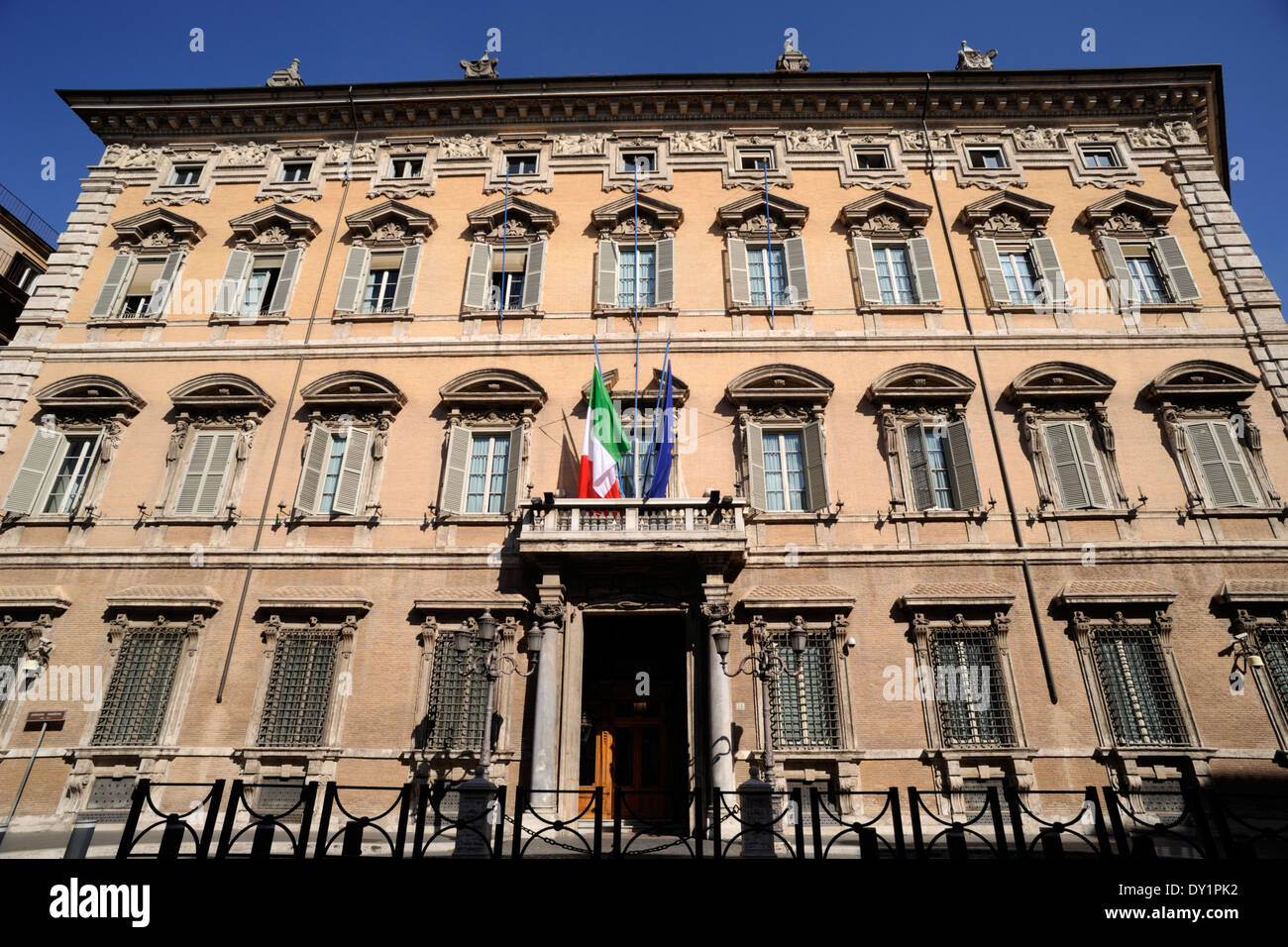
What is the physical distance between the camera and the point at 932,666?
1265 centimetres

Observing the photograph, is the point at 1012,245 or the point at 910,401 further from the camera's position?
the point at 1012,245

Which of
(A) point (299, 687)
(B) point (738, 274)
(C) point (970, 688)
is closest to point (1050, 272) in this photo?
(B) point (738, 274)

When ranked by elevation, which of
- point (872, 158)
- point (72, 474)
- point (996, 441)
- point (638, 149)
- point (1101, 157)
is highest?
point (638, 149)

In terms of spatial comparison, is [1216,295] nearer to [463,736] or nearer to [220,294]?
[463,736]

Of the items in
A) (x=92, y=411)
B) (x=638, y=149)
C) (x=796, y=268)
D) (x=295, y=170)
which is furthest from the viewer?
(x=295, y=170)

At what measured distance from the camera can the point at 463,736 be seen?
12.5 meters

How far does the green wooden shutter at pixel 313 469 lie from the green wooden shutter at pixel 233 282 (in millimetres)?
4468

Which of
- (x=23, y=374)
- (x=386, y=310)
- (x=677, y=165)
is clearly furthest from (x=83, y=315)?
(x=677, y=165)

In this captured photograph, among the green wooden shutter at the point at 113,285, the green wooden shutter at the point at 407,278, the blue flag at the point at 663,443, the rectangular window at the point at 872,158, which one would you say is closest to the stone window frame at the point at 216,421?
the green wooden shutter at the point at 113,285

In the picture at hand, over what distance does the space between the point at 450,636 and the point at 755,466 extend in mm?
6748

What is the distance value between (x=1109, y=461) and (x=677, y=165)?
12.3 m

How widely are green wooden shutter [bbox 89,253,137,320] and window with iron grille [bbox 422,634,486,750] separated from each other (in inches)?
470

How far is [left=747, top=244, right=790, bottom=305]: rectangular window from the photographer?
54.2ft

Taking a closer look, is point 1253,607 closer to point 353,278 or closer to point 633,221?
point 633,221
